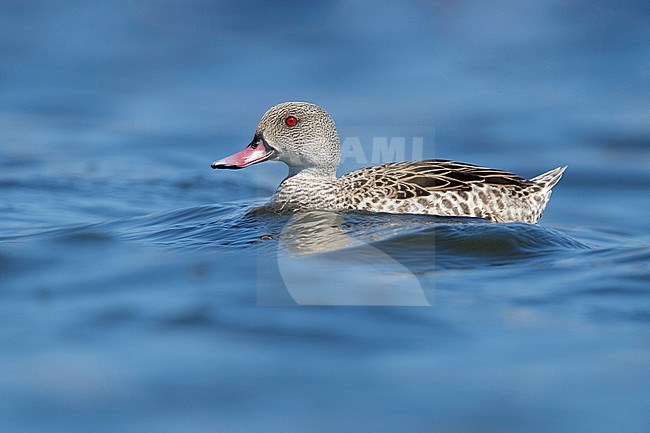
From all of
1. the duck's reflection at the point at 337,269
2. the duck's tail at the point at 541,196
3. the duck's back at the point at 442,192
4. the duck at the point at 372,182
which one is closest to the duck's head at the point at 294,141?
the duck at the point at 372,182

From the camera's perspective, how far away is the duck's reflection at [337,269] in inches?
273

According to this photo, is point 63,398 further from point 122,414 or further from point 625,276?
point 625,276

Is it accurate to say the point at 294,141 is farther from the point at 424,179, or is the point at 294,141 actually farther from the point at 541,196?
the point at 541,196

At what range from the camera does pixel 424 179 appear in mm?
8734

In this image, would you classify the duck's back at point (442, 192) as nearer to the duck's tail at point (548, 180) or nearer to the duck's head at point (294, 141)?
the duck's tail at point (548, 180)

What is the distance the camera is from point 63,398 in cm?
572

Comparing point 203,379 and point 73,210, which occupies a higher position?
point 73,210

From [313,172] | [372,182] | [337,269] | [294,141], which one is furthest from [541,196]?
[337,269]

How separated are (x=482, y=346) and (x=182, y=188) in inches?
209

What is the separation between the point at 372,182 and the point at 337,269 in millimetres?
1512

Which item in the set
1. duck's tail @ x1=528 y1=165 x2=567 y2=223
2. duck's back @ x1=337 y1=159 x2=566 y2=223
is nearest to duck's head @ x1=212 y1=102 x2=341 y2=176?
duck's back @ x1=337 y1=159 x2=566 y2=223

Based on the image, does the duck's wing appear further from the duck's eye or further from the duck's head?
the duck's eye

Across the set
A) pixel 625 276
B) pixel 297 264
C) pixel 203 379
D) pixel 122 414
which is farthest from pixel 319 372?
pixel 625 276

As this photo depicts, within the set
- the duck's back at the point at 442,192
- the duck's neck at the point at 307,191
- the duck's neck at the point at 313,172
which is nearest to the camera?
the duck's back at the point at 442,192
